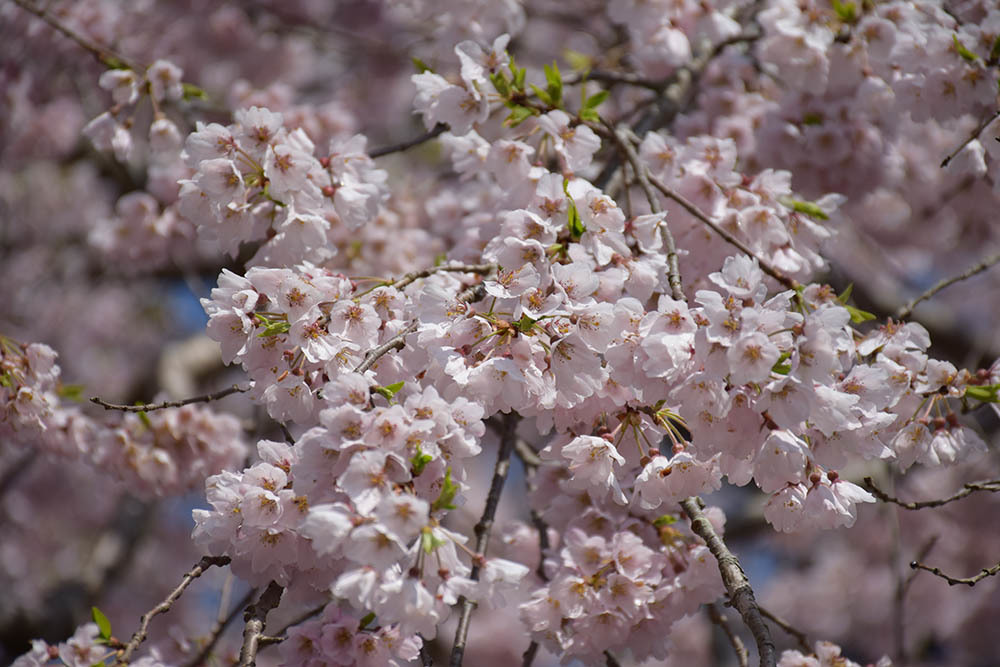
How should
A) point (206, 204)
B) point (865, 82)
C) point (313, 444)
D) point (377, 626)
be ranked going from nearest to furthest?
point (313, 444)
point (377, 626)
point (206, 204)
point (865, 82)

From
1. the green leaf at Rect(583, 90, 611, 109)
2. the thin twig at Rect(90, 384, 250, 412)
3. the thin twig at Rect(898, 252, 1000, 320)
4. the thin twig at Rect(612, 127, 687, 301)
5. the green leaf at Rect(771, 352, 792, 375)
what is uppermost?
the green leaf at Rect(583, 90, 611, 109)

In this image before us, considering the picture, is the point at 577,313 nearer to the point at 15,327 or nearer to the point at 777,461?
the point at 777,461

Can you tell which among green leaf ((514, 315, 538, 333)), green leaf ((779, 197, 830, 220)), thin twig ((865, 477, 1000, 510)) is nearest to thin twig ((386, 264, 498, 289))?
green leaf ((514, 315, 538, 333))

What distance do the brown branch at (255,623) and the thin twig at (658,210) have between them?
3.49 ft

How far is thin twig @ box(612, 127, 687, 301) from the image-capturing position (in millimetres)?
1869

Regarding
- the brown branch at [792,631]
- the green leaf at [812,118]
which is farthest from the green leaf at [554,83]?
the brown branch at [792,631]

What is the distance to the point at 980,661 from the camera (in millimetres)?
5520

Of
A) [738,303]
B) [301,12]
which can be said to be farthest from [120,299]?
[738,303]

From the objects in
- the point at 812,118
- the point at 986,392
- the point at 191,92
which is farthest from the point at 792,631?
the point at 191,92

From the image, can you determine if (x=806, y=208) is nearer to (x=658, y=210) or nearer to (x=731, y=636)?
(x=658, y=210)

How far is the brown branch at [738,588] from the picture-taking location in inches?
63.3

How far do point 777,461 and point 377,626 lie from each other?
95 cm

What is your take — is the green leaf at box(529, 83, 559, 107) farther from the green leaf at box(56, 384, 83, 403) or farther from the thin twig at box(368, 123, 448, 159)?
the green leaf at box(56, 384, 83, 403)

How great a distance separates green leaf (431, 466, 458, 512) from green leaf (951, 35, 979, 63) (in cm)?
193
